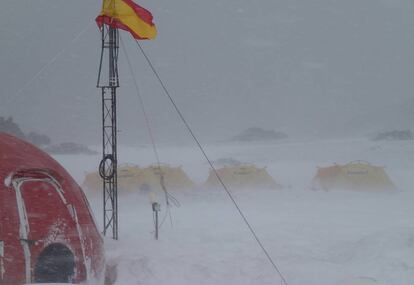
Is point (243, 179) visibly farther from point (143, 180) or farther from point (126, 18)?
point (126, 18)

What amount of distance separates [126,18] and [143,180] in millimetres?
9129

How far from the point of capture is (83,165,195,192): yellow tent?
17.0 m

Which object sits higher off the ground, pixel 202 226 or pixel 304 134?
pixel 202 226

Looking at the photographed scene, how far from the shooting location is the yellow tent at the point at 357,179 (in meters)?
17.2

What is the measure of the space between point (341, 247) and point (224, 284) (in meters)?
3.10

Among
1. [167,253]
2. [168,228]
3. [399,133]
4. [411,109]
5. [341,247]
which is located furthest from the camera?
[411,109]

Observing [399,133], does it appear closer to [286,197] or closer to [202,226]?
[286,197]

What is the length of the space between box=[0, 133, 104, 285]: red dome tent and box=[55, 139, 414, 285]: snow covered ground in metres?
0.86

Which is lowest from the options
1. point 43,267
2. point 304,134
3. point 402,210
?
point 304,134

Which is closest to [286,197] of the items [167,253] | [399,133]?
[167,253]

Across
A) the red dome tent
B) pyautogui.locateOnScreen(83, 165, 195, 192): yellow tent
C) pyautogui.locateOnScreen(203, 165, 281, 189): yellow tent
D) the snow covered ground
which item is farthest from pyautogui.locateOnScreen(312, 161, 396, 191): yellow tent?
the red dome tent

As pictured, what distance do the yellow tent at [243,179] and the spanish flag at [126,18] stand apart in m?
9.74

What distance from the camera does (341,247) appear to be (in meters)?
9.21

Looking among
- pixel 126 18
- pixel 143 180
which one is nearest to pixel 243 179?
pixel 143 180
